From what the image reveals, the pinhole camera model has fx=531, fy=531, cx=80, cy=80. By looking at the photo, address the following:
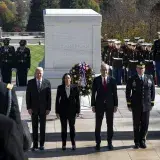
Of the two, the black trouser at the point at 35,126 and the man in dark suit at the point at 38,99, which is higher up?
the man in dark suit at the point at 38,99

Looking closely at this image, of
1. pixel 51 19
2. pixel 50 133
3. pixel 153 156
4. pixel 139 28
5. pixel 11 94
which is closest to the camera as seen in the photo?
pixel 11 94

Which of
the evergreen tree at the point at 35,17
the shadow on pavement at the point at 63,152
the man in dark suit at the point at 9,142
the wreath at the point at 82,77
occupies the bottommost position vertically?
the evergreen tree at the point at 35,17

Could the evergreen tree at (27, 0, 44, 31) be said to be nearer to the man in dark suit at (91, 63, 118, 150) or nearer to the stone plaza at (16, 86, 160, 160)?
the stone plaza at (16, 86, 160, 160)

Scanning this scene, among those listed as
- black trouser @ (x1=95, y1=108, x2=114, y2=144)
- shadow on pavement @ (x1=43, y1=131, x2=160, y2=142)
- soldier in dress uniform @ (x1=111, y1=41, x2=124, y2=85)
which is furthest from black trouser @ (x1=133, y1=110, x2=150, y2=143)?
soldier in dress uniform @ (x1=111, y1=41, x2=124, y2=85)

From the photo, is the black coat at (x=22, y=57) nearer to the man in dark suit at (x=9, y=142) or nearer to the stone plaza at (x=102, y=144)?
the stone plaza at (x=102, y=144)

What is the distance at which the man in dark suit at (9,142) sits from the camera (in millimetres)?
2805

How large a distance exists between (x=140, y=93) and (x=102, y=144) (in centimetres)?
118

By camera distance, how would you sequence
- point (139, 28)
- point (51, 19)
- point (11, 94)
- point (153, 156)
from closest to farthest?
point (11, 94) < point (153, 156) < point (51, 19) < point (139, 28)

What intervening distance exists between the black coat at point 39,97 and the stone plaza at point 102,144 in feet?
2.40

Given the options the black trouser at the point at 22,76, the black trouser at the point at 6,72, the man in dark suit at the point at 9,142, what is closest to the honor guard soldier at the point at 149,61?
the black trouser at the point at 22,76

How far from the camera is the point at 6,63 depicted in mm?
15438

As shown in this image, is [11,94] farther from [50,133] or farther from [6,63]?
[6,63]

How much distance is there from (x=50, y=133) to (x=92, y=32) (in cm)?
553

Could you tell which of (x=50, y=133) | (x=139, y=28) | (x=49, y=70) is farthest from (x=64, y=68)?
(x=139, y=28)
